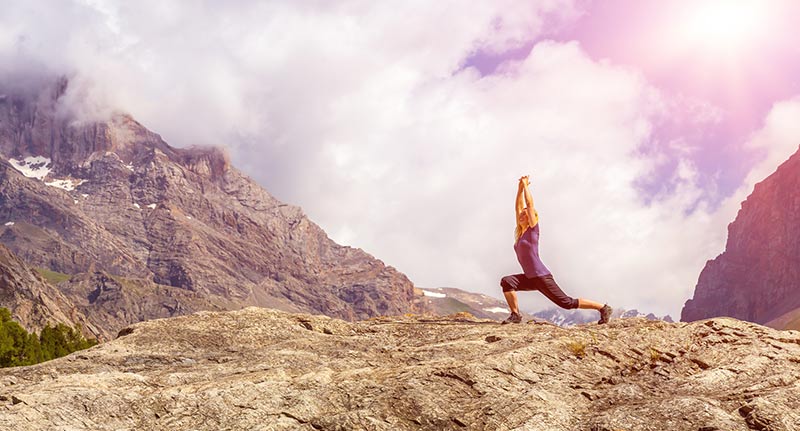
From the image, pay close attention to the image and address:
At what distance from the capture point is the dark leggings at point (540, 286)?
24653 millimetres

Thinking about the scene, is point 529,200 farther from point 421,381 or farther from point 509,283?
point 421,381

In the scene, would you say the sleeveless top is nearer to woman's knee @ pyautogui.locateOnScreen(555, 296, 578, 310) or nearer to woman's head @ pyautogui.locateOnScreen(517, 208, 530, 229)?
woman's head @ pyautogui.locateOnScreen(517, 208, 530, 229)

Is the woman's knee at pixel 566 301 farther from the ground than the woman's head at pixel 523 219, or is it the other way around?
the woman's head at pixel 523 219

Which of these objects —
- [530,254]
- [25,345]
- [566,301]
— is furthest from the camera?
[25,345]

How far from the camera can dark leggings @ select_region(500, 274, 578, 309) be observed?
24.7 m

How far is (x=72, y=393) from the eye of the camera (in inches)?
610

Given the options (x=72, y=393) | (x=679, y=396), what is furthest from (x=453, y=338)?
(x=72, y=393)

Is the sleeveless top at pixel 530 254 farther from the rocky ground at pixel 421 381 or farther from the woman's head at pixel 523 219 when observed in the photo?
the rocky ground at pixel 421 381

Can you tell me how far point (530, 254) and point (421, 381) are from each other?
365 inches

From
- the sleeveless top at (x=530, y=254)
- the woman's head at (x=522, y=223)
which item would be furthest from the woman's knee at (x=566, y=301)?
the woman's head at (x=522, y=223)

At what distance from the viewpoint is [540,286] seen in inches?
973

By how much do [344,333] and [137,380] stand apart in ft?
23.2

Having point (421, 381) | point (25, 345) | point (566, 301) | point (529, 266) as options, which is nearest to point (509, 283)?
point (529, 266)

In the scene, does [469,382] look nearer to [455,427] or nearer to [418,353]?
[455,427]
